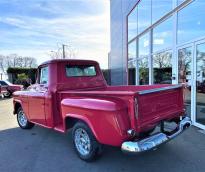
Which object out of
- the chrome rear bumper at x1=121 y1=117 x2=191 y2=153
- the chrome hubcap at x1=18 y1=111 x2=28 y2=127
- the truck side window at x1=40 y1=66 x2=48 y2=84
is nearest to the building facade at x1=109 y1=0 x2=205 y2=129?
the chrome rear bumper at x1=121 y1=117 x2=191 y2=153

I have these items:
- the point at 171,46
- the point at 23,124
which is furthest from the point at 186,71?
the point at 23,124

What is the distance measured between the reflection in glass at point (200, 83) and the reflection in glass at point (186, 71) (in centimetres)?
41

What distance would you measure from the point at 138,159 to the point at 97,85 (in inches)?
94.7

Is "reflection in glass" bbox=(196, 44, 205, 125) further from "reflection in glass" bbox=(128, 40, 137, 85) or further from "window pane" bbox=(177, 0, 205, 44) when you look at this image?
"reflection in glass" bbox=(128, 40, 137, 85)

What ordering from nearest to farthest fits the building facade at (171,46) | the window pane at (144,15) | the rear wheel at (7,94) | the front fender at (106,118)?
the front fender at (106,118) → the building facade at (171,46) → the window pane at (144,15) → the rear wheel at (7,94)

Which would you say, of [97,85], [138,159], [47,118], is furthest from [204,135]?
[47,118]

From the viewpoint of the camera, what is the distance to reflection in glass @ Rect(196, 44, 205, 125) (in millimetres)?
6445

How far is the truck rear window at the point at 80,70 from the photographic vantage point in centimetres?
582

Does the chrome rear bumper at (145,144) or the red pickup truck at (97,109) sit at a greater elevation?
the red pickup truck at (97,109)

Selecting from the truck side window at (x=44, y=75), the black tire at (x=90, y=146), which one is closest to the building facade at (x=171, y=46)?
the black tire at (x=90, y=146)

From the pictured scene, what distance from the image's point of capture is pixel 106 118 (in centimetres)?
372

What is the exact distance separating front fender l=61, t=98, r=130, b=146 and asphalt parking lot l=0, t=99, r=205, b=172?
2.42 feet

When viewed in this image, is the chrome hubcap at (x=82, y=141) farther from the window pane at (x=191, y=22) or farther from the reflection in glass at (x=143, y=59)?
the reflection in glass at (x=143, y=59)

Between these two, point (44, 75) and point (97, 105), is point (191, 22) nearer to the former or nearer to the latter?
point (44, 75)
